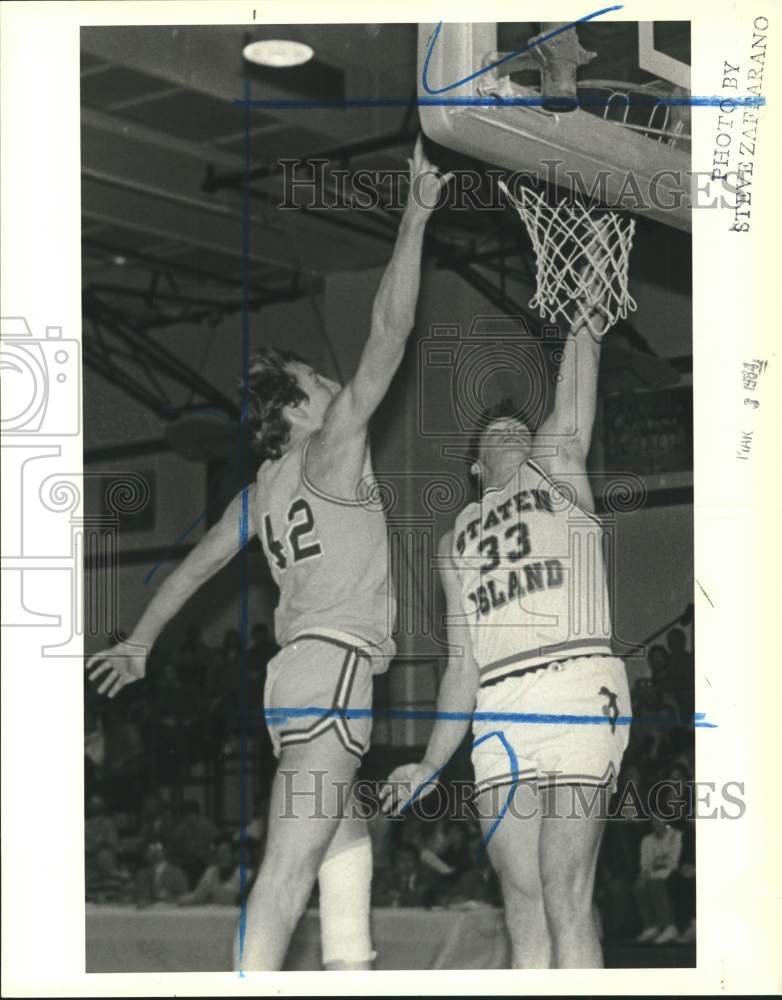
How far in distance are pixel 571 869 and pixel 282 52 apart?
2300 mm

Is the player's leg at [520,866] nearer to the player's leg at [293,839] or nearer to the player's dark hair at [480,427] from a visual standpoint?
the player's leg at [293,839]

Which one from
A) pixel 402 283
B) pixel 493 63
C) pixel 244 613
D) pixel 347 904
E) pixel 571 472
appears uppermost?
pixel 493 63

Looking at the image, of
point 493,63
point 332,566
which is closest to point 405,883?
point 332,566

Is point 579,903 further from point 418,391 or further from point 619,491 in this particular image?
point 418,391

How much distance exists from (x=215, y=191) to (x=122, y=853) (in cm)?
176

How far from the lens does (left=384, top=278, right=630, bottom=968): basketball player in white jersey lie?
341 cm

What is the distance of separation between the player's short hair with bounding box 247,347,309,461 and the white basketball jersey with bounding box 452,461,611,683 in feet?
1.83

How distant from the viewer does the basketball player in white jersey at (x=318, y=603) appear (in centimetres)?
338

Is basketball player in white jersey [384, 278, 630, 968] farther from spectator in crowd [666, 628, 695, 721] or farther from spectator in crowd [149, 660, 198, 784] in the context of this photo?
spectator in crowd [149, 660, 198, 784]

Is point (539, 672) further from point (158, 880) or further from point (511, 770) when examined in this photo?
point (158, 880)

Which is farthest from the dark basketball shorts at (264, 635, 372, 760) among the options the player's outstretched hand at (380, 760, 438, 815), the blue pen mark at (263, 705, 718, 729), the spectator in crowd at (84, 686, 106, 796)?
the spectator in crowd at (84, 686, 106, 796)

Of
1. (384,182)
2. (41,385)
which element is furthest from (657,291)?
(41,385)

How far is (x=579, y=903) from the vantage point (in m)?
3.40

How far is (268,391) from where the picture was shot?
3463mm
